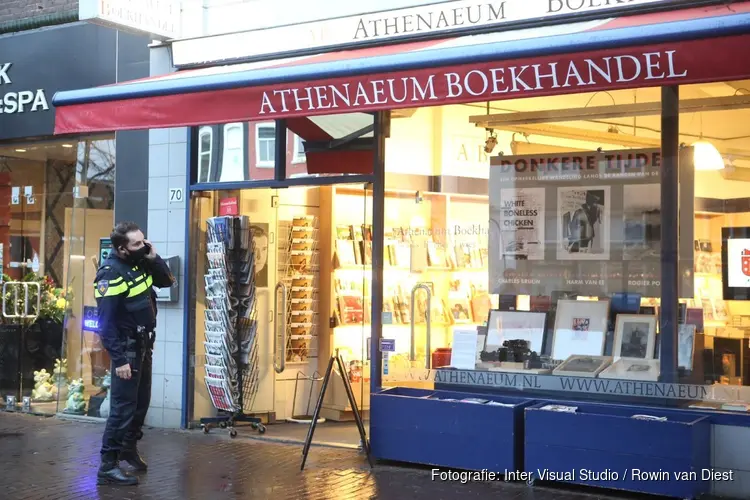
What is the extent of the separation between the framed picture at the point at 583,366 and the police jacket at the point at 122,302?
325cm

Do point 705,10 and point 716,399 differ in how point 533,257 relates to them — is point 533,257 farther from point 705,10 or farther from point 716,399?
point 705,10

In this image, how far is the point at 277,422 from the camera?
1066 centimetres

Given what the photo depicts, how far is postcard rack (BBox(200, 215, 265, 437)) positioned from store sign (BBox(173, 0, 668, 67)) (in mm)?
1661

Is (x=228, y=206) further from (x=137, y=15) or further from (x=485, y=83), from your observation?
(x=485, y=83)

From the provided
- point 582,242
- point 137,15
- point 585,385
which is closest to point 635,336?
point 585,385

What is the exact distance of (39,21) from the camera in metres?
11.6

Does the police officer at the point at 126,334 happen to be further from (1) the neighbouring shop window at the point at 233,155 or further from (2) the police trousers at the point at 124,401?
(1) the neighbouring shop window at the point at 233,155

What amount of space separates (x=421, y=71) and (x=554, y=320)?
236 centimetres

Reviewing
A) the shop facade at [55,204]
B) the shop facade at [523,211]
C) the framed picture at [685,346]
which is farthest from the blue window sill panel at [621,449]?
the shop facade at [55,204]

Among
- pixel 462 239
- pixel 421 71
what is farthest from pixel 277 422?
pixel 421 71

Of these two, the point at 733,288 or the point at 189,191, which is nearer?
the point at 733,288

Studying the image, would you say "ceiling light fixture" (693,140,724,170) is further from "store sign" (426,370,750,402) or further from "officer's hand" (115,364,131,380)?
"officer's hand" (115,364,131,380)

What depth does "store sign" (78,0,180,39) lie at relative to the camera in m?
9.55

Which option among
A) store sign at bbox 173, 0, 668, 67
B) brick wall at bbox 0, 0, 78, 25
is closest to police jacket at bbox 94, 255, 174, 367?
store sign at bbox 173, 0, 668, 67
